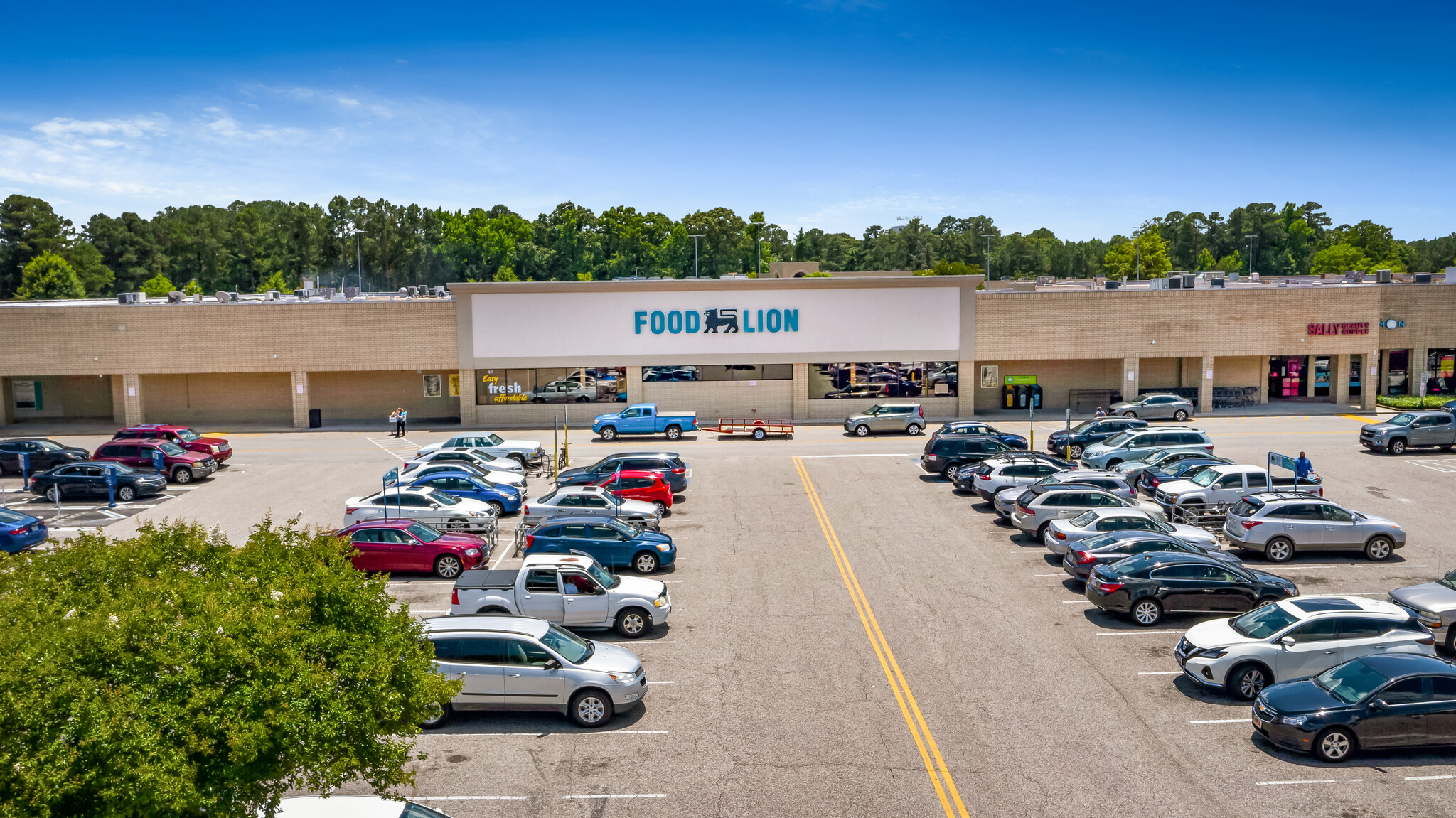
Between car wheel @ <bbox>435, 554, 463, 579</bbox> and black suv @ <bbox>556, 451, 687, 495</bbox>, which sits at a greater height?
black suv @ <bbox>556, 451, 687, 495</bbox>

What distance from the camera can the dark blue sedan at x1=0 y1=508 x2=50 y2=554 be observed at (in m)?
24.2

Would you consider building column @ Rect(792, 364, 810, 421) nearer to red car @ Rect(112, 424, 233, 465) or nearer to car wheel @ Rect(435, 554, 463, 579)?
red car @ Rect(112, 424, 233, 465)

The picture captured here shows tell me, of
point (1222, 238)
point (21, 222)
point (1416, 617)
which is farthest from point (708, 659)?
point (1222, 238)

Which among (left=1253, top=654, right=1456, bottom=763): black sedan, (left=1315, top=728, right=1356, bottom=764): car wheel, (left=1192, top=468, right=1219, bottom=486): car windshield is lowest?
(left=1315, top=728, right=1356, bottom=764): car wheel

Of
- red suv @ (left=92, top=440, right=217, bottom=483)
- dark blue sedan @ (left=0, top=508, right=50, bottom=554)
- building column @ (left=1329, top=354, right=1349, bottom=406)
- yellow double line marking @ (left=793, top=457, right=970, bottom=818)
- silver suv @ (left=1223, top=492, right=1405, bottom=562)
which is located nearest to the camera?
yellow double line marking @ (left=793, top=457, right=970, bottom=818)

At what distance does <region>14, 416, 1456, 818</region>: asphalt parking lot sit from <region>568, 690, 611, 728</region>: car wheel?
0.23 m

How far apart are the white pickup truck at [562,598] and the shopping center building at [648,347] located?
32.3 metres

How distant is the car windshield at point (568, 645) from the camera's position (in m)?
14.5

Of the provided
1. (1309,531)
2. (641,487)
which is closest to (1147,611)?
(1309,531)

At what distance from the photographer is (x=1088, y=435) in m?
38.5

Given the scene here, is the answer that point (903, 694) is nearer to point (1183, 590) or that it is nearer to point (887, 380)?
point (1183, 590)

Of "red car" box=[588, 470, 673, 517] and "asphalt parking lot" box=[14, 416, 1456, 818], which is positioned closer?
"asphalt parking lot" box=[14, 416, 1456, 818]

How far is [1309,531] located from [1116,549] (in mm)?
5933

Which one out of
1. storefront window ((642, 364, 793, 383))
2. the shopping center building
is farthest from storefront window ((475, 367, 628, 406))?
storefront window ((642, 364, 793, 383))
